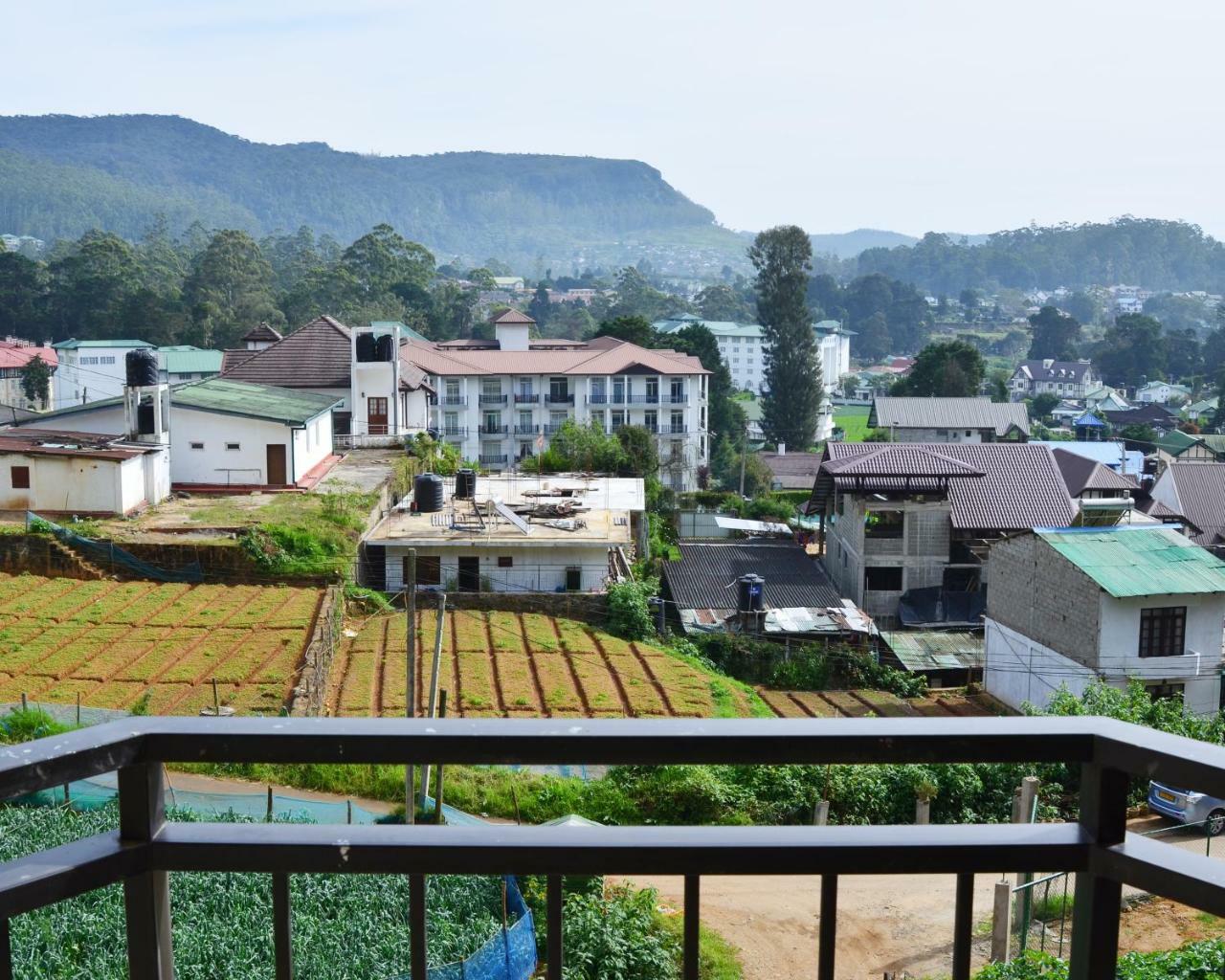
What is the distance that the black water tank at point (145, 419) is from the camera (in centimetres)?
2047

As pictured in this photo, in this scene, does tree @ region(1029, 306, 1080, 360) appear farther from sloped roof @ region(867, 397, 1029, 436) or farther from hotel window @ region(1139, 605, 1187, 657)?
hotel window @ region(1139, 605, 1187, 657)

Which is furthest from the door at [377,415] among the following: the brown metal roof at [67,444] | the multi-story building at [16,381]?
the multi-story building at [16,381]

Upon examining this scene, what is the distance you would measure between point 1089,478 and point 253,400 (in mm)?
17051

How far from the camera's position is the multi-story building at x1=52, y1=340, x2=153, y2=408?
45.5m

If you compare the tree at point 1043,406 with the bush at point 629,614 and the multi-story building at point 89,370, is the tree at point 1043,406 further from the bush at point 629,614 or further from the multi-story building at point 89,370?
the bush at point 629,614

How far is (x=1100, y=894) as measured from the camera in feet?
4.72

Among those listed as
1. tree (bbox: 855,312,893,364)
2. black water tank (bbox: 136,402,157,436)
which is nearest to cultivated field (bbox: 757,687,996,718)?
black water tank (bbox: 136,402,157,436)

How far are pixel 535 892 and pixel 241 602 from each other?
9427 mm

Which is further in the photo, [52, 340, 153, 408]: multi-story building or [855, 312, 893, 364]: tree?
[855, 312, 893, 364]: tree

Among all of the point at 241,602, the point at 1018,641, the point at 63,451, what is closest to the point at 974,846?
the point at 241,602

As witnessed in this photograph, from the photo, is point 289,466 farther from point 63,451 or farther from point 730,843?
point 730,843

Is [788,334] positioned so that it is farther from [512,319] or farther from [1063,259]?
[1063,259]

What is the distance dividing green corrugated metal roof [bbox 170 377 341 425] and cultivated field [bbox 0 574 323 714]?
5.57 meters

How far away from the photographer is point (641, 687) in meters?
15.2
